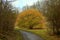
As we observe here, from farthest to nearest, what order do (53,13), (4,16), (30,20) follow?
1. (30,20)
2. (53,13)
3. (4,16)

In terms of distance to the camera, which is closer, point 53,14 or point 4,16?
point 4,16

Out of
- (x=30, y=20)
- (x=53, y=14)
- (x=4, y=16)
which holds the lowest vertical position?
(x=30, y=20)

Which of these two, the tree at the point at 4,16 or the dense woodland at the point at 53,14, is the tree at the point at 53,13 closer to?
the dense woodland at the point at 53,14

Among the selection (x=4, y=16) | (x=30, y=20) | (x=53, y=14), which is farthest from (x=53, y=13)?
(x=30, y=20)

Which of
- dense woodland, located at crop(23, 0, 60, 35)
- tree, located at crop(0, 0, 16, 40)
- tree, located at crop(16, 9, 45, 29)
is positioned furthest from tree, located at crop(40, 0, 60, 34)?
tree, located at crop(16, 9, 45, 29)

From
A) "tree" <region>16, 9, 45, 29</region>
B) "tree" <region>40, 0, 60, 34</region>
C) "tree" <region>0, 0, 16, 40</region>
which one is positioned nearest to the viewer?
"tree" <region>0, 0, 16, 40</region>

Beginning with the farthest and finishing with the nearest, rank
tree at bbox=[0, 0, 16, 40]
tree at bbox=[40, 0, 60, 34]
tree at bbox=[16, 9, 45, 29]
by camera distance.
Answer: tree at bbox=[16, 9, 45, 29] → tree at bbox=[40, 0, 60, 34] → tree at bbox=[0, 0, 16, 40]

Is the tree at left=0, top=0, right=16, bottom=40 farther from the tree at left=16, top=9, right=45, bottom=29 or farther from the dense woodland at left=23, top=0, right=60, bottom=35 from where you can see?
the tree at left=16, top=9, right=45, bottom=29

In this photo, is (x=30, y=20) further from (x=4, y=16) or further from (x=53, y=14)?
A: (x=4, y=16)

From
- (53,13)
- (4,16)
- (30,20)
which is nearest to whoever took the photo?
(4,16)

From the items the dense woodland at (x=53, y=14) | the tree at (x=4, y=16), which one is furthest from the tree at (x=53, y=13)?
the tree at (x=4, y=16)

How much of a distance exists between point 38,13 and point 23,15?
4.73 meters

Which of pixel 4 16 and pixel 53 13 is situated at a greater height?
pixel 4 16

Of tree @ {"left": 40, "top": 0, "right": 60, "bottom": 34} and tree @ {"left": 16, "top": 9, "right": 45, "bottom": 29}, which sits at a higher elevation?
tree @ {"left": 40, "top": 0, "right": 60, "bottom": 34}
